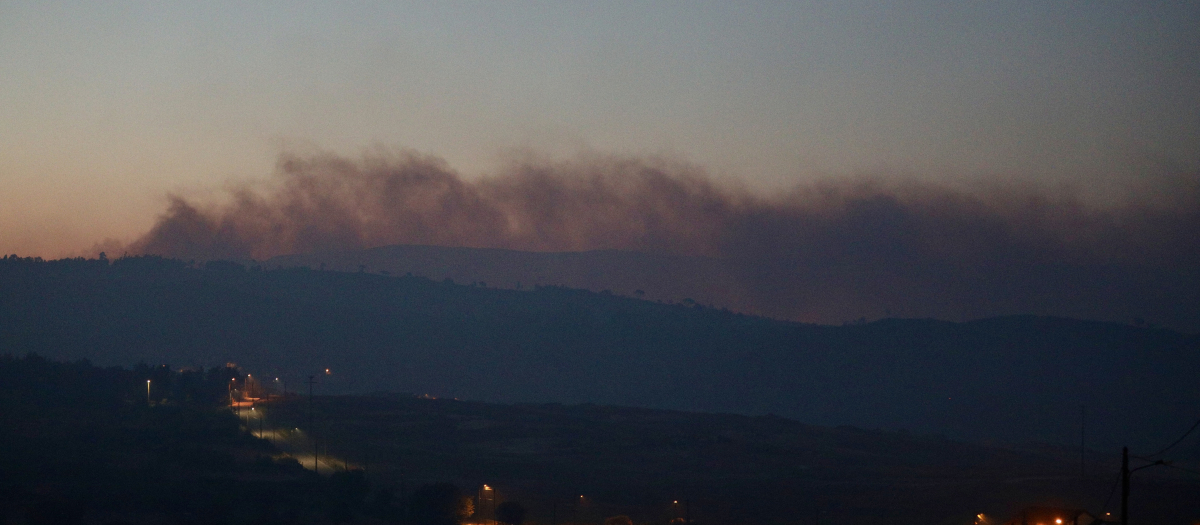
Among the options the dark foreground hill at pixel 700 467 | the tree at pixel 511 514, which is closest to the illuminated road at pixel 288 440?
the dark foreground hill at pixel 700 467

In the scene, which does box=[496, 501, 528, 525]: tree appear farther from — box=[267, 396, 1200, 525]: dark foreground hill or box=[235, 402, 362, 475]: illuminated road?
box=[235, 402, 362, 475]: illuminated road

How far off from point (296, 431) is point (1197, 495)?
68.6 meters

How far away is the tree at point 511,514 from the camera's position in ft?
186

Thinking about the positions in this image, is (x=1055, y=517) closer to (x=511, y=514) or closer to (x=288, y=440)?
(x=511, y=514)

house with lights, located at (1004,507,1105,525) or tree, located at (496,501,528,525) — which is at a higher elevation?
house with lights, located at (1004,507,1105,525)

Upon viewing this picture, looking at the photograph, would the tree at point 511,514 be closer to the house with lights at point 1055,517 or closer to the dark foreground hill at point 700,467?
the dark foreground hill at point 700,467

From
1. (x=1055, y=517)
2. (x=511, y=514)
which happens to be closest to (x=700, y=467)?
(x=511, y=514)

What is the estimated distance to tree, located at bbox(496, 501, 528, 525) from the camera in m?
56.8

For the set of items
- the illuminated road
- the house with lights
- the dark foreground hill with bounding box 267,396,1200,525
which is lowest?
the dark foreground hill with bounding box 267,396,1200,525

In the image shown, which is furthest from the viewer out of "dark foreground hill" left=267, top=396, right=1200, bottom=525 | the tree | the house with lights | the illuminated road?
the illuminated road

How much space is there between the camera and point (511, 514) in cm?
5734

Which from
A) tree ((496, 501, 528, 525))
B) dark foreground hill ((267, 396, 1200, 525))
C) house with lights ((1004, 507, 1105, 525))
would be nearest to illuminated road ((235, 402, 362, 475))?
dark foreground hill ((267, 396, 1200, 525))

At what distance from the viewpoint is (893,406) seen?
569 feet

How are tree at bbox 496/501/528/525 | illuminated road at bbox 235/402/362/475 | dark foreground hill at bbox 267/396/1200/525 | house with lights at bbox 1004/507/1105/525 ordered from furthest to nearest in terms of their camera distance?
1. illuminated road at bbox 235/402/362/475
2. dark foreground hill at bbox 267/396/1200/525
3. tree at bbox 496/501/528/525
4. house with lights at bbox 1004/507/1105/525
